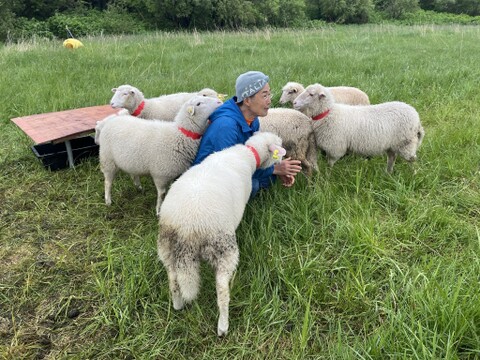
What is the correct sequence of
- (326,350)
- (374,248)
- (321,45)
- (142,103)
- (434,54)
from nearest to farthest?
(326,350), (374,248), (142,103), (434,54), (321,45)

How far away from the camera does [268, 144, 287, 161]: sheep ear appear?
128 inches

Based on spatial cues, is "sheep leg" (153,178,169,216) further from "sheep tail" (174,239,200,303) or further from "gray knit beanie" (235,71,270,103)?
"sheep tail" (174,239,200,303)

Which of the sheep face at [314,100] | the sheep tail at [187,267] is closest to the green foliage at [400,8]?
the sheep face at [314,100]

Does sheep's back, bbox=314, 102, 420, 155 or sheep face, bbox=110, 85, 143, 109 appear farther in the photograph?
sheep face, bbox=110, 85, 143, 109

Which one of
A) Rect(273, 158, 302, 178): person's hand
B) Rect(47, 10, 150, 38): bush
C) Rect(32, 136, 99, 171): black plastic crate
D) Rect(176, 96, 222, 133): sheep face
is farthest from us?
Rect(47, 10, 150, 38): bush

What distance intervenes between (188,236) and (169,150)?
1.54 m

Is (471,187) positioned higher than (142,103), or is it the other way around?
(142,103)

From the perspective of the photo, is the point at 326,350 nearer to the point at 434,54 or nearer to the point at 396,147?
the point at 396,147

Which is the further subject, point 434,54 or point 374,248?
point 434,54

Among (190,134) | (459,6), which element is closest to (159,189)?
(190,134)

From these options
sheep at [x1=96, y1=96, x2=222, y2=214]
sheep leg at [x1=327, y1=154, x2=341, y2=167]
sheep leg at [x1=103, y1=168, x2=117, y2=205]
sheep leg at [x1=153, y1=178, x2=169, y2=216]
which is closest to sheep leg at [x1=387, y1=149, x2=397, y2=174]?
sheep leg at [x1=327, y1=154, x2=341, y2=167]

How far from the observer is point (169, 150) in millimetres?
3619

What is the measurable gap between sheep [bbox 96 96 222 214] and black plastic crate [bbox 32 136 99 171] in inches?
52.2

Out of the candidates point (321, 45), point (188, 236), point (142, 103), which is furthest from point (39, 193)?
point (321, 45)
